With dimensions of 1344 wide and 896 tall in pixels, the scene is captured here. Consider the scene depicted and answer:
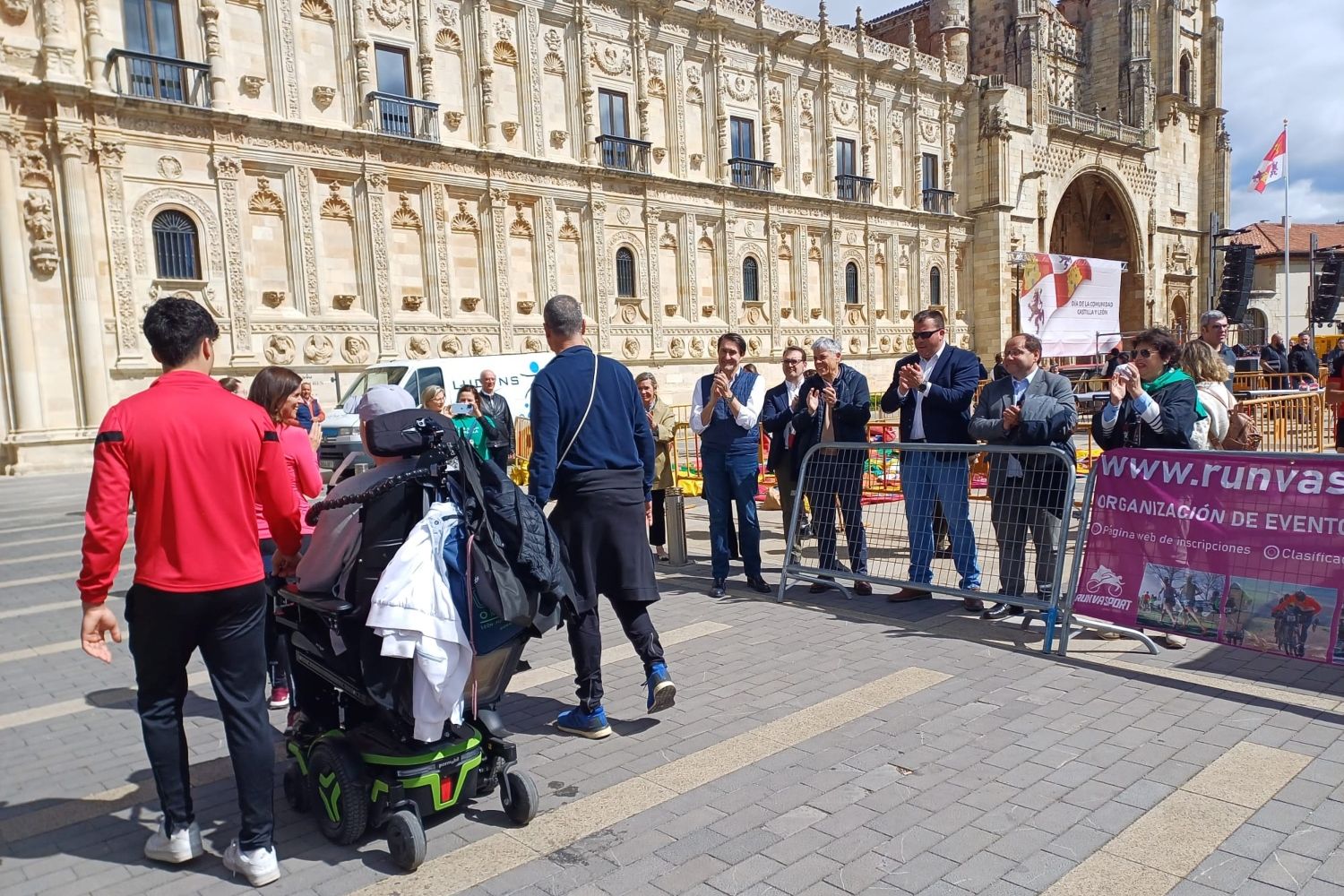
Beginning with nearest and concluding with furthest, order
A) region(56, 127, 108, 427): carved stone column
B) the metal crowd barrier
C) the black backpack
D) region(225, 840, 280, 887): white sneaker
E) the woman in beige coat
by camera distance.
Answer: region(225, 840, 280, 887): white sneaker < the black backpack < the metal crowd barrier < the woman in beige coat < region(56, 127, 108, 427): carved stone column

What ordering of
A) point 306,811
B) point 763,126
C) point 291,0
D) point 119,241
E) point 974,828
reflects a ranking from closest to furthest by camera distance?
point 974,828 < point 306,811 < point 119,241 < point 291,0 < point 763,126

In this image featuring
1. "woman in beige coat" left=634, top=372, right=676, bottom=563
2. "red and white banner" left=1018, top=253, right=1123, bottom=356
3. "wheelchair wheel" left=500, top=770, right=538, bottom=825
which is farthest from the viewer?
"red and white banner" left=1018, top=253, right=1123, bottom=356

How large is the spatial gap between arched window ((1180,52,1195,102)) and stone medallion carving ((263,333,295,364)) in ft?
156

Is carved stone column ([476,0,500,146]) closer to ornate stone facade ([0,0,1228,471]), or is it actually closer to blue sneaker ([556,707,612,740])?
ornate stone facade ([0,0,1228,471])

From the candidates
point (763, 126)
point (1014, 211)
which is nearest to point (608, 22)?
point (763, 126)

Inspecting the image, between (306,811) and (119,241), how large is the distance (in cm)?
2008

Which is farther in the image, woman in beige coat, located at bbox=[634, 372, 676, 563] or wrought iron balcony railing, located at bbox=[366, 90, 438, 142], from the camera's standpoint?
wrought iron balcony railing, located at bbox=[366, 90, 438, 142]

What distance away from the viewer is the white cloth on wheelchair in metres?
3.15

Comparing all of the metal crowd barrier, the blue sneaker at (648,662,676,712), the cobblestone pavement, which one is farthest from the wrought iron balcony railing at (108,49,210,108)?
the blue sneaker at (648,662,676,712)

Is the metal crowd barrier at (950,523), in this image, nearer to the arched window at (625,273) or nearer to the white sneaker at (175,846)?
the white sneaker at (175,846)

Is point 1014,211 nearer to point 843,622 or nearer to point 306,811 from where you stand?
point 843,622

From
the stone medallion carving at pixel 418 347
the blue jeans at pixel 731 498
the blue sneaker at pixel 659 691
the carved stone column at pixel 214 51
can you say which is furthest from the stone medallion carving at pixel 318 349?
the blue sneaker at pixel 659 691

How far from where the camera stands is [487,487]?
3.57m

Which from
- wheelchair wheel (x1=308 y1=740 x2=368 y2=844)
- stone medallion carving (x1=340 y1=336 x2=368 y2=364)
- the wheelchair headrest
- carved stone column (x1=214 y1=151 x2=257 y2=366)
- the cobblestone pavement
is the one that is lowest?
the cobblestone pavement
